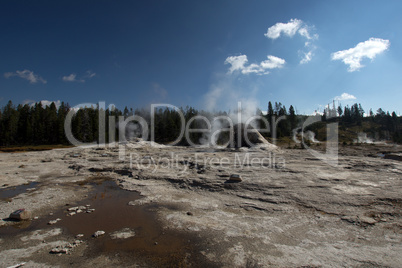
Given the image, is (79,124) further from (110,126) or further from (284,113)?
(284,113)

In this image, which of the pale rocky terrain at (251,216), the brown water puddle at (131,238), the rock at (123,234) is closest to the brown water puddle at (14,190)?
the pale rocky terrain at (251,216)

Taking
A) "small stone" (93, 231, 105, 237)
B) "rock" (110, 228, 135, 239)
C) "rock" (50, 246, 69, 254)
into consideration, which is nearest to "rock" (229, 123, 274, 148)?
"rock" (110, 228, 135, 239)

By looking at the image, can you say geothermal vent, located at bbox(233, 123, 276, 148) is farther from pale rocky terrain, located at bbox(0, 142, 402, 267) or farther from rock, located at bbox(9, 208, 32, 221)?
rock, located at bbox(9, 208, 32, 221)

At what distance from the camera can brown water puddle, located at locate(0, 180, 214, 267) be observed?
470 centimetres

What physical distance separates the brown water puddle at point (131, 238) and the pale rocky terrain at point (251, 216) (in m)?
0.07

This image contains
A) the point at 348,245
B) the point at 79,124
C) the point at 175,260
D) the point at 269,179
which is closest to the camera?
the point at 175,260

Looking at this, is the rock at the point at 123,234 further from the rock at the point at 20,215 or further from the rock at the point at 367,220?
the rock at the point at 367,220

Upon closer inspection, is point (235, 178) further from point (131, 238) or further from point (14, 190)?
point (14, 190)

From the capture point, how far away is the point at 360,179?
33.3 feet

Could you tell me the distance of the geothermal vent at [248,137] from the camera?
29.8 metres

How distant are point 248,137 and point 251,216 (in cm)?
2498

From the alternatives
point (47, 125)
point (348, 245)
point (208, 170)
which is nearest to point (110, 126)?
point (47, 125)

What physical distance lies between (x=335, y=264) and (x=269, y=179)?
643cm

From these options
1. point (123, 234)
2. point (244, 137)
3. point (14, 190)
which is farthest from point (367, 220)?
point (244, 137)
